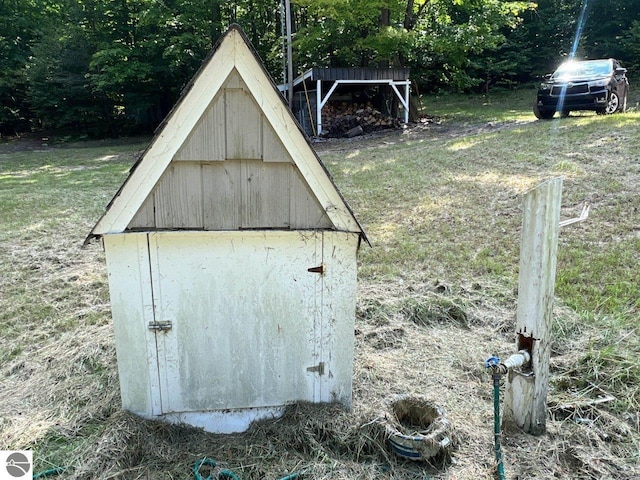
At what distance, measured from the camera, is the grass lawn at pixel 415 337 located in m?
2.52

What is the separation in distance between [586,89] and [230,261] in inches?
469

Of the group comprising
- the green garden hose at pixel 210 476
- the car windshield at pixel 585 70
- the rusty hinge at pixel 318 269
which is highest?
the car windshield at pixel 585 70

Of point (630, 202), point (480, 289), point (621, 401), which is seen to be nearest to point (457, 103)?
point (630, 202)

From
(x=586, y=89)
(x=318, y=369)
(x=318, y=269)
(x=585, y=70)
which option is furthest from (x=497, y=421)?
(x=585, y=70)

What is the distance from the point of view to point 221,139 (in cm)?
230

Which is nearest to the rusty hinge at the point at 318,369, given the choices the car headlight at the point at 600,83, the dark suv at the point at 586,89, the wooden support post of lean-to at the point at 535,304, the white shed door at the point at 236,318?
the white shed door at the point at 236,318

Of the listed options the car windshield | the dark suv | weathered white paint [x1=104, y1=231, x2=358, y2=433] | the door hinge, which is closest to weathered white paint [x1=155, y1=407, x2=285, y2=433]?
weathered white paint [x1=104, y1=231, x2=358, y2=433]

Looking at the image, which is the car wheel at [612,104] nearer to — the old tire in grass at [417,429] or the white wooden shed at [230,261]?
the old tire in grass at [417,429]

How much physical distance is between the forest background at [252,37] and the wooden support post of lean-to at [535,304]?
1588 centimetres

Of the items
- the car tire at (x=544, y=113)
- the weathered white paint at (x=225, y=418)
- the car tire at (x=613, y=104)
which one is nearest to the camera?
the weathered white paint at (x=225, y=418)

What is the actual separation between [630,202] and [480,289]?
300 cm

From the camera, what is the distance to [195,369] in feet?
8.68

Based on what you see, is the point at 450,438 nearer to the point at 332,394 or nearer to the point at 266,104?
the point at 332,394

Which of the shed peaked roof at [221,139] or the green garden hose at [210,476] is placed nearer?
the shed peaked roof at [221,139]
